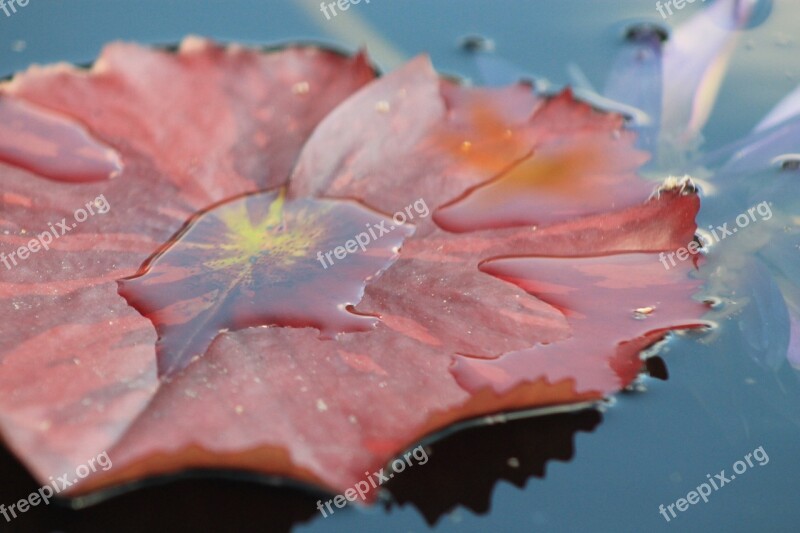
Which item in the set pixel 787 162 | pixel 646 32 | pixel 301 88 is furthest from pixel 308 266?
pixel 646 32

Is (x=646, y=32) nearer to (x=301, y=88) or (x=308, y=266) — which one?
(x=301, y=88)

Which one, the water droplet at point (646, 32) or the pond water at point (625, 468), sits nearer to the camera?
the pond water at point (625, 468)

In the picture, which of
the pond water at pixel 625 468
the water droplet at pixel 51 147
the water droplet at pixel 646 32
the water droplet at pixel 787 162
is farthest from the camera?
the water droplet at pixel 646 32

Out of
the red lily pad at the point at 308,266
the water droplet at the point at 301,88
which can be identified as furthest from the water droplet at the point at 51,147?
the water droplet at the point at 301,88

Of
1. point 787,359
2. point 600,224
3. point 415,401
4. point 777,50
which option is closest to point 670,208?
point 600,224

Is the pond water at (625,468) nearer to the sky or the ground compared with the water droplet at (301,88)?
nearer to the ground

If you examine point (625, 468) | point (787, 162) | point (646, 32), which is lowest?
point (625, 468)

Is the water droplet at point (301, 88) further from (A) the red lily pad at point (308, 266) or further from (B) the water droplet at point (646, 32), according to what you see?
(B) the water droplet at point (646, 32)

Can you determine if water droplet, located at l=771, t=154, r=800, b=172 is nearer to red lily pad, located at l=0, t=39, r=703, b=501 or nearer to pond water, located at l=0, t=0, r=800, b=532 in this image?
pond water, located at l=0, t=0, r=800, b=532

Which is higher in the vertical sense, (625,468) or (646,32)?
(646,32)
